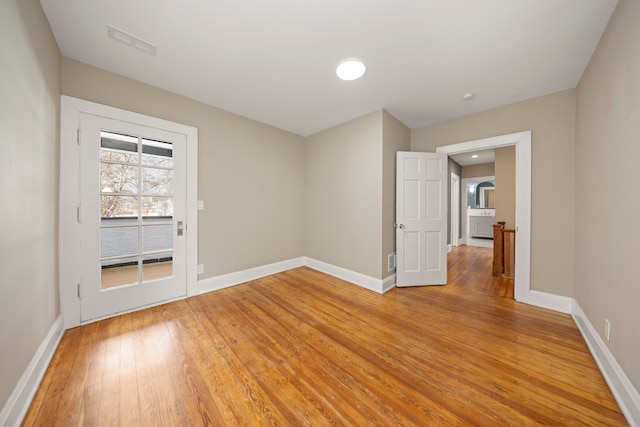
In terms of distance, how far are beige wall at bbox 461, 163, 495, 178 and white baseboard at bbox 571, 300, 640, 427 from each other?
17.5 ft

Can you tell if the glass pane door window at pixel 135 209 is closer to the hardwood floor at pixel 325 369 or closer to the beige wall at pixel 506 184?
the hardwood floor at pixel 325 369

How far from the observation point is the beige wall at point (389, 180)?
2982 millimetres

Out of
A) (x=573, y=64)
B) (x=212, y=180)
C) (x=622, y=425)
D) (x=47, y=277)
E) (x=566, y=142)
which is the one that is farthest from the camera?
(x=212, y=180)

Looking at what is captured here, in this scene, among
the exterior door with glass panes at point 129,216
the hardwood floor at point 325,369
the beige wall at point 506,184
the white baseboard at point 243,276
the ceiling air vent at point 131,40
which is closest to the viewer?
the hardwood floor at point 325,369

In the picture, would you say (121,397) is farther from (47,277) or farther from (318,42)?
(318,42)

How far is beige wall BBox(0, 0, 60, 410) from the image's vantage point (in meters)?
1.11

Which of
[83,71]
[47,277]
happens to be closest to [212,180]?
[83,71]

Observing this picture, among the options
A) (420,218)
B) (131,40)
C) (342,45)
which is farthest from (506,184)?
(131,40)

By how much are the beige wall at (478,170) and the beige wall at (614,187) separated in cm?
469

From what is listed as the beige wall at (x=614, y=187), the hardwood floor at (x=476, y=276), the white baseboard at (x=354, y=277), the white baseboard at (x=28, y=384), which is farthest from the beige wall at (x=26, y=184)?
the hardwood floor at (x=476, y=276)

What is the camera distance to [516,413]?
120cm

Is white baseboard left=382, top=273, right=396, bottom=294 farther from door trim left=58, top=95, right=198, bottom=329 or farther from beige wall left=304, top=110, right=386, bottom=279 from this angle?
door trim left=58, top=95, right=198, bottom=329

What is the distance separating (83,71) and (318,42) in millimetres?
2297

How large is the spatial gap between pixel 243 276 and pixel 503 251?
429cm
